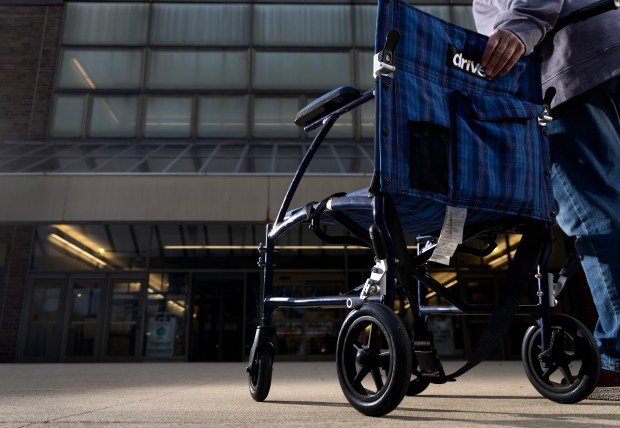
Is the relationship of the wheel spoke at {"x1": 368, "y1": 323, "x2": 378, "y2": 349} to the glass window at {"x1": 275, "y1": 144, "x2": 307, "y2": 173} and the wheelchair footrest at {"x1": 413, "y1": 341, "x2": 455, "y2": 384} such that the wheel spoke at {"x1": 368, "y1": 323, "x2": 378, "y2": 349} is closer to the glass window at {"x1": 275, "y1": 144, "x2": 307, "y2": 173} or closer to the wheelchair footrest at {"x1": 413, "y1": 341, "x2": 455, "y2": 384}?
the wheelchair footrest at {"x1": 413, "y1": 341, "x2": 455, "y2": 384}

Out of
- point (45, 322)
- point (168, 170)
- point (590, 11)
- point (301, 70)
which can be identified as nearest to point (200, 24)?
point (301, 70)

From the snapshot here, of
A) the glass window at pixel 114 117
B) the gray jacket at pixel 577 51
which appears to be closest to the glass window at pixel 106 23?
the glass window at pixel 114 117

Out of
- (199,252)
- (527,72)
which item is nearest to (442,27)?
(527,72)

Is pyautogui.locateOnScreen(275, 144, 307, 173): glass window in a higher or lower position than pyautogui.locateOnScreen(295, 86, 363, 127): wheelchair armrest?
higher

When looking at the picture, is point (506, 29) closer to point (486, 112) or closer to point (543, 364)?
point (486, 112)

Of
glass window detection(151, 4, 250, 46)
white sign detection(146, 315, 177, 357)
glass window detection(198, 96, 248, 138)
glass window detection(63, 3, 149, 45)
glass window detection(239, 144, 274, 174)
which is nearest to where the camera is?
glass window detection(239, 144, 274, 174)

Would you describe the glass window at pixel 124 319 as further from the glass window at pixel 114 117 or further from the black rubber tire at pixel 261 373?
the black rubber tire at pixel 261 373

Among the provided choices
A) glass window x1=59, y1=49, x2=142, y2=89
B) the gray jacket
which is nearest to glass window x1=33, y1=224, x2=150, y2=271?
glass window x1=59, y1=49, x2=142, y2=89

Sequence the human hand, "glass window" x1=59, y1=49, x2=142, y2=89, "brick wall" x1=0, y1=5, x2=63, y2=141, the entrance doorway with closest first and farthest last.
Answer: the human hand < the entrance doorway < "brick wall" x1=0, y1=5, x2=63, y2=141 < "glass window" x1=59, y1=49, x2=142, y2=89

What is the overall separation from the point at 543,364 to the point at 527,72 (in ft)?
3.87

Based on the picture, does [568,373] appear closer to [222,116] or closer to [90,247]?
[90,247]

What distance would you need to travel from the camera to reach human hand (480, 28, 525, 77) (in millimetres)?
1819

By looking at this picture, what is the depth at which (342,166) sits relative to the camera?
31.1 ft

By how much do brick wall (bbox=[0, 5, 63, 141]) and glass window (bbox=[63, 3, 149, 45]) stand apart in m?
0.35
